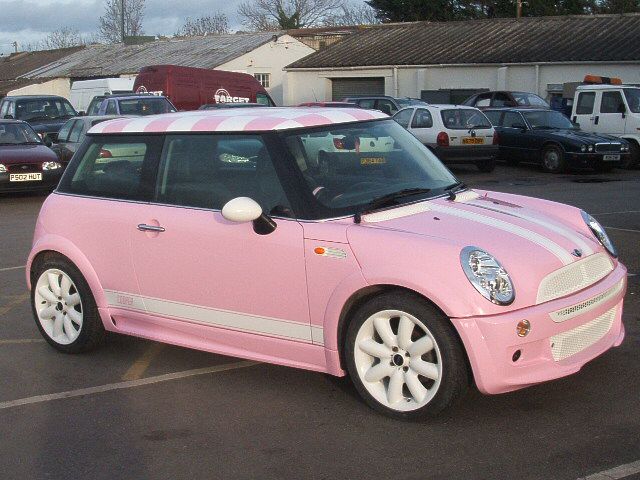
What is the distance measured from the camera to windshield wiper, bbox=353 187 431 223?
512 centimetres

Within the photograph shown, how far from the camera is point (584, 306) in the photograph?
15.8 feet

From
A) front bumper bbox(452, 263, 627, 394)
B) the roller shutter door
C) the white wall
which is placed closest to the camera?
front bumper bbox(452, 263, 627, 394)

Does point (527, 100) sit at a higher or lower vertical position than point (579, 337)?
lower

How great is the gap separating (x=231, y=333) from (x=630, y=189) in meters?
12.9

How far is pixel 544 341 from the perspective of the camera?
182 inches

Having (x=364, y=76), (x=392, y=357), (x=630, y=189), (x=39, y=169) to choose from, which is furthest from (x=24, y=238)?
(x=364, y=76)

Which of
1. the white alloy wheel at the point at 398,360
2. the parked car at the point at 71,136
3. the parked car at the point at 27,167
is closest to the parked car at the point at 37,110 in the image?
the parked car at the point at 71,136

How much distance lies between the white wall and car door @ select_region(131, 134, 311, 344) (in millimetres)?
39185

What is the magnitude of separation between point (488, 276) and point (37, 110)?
75.9 ft

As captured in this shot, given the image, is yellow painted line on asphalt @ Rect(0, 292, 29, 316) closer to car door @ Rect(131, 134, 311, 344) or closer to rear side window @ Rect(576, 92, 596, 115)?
car door @ Rect(131, 134, 311, 344)

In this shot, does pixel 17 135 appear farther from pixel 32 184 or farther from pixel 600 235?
pixel 600 235

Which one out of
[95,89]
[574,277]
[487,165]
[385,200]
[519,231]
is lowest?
[487,165]

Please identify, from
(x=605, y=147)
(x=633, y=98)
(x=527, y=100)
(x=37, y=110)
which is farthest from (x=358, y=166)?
(x=37, y=110)

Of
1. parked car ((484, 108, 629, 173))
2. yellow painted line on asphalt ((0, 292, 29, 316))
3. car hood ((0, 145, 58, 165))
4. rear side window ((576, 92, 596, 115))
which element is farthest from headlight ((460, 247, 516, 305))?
rear side window ((576, 92, 596, 115))
